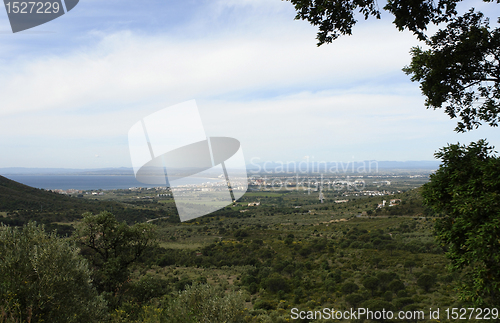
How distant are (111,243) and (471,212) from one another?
53.8ft

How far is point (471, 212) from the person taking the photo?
15.0 ft

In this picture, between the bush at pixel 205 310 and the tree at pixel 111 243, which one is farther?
the tree at pixel 111 243

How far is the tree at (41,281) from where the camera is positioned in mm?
6887

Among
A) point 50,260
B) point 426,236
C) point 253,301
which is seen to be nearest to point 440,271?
point 426,236

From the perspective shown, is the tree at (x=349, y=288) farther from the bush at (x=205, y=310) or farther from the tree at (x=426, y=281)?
the bush at (x=205, y=310)

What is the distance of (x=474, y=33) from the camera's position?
20.1 ft

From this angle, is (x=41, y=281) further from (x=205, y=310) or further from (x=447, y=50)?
(x=447, y=50)

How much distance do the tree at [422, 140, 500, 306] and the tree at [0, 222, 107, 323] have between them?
30.7 feet

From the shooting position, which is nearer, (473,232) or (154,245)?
(473,232)

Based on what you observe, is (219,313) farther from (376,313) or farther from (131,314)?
(376,313)

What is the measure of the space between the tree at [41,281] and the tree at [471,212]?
9.34 meters

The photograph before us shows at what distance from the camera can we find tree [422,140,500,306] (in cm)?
433

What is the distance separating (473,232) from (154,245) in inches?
599

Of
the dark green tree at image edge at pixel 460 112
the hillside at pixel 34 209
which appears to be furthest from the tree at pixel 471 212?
the hillside at pixel 34 209
